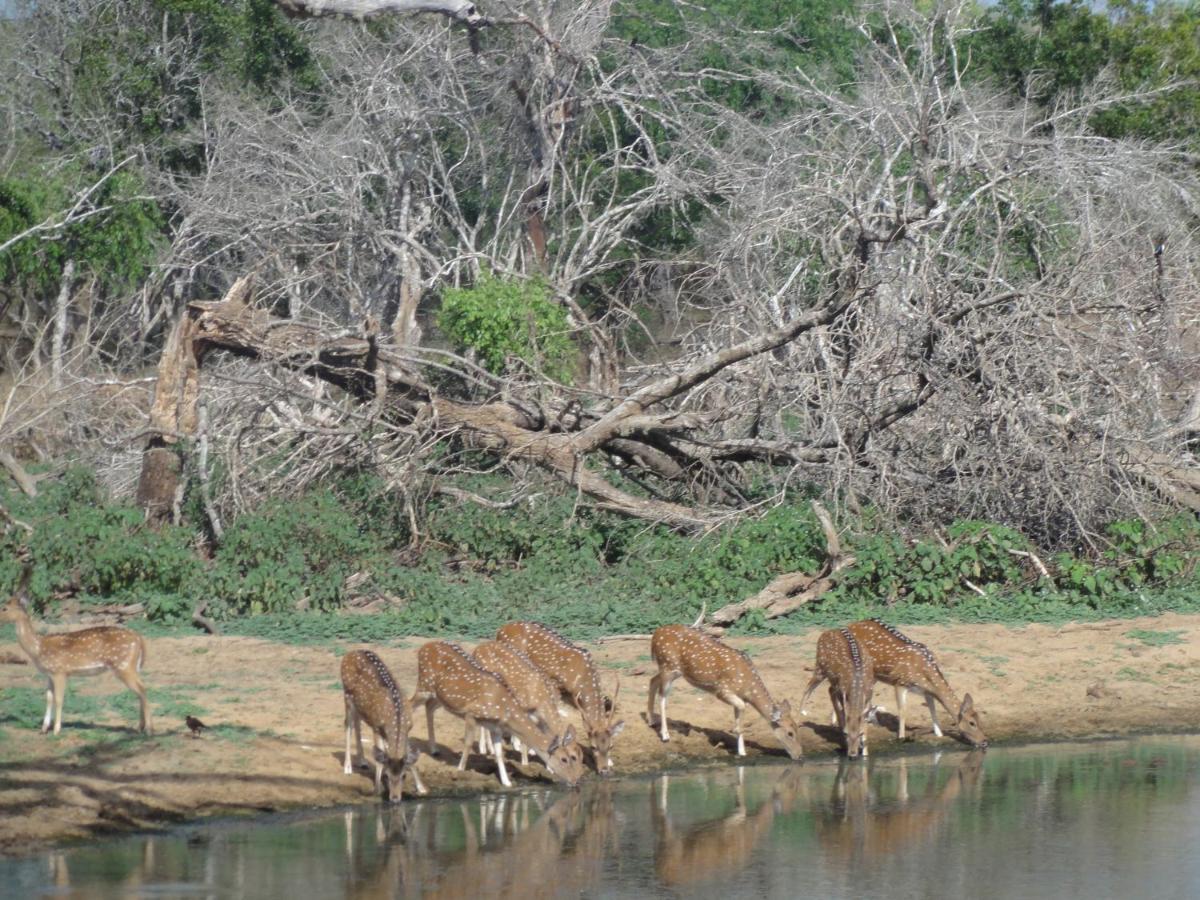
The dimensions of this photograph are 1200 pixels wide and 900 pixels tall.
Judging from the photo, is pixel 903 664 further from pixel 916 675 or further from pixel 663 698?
pixel 663 698

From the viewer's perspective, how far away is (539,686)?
9688 mm

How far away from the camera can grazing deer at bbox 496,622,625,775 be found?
985 centimetres

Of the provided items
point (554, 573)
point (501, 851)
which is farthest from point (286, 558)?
point (501, 851)

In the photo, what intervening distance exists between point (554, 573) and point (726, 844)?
645 centimetres

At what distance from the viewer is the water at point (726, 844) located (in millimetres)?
7531

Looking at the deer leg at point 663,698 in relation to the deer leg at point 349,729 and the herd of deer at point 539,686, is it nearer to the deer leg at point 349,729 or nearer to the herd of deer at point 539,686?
the herd of deer at point 539,686

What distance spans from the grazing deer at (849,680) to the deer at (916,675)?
0.12 metres

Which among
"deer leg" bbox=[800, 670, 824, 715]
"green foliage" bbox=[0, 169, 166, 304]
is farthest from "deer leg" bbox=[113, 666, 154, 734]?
"green foliage" bbox=[0, 169, 166, 304]

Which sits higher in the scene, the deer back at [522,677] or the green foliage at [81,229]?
the green foliage at [81,229]

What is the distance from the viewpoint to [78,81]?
2533 centimetres

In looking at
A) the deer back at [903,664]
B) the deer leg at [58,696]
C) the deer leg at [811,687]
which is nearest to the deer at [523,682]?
the deer leg at [811,687]

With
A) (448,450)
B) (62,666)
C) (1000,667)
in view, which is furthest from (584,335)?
(62,666)

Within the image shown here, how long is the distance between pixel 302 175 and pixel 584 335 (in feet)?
14.4

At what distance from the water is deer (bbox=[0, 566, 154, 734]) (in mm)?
1489
